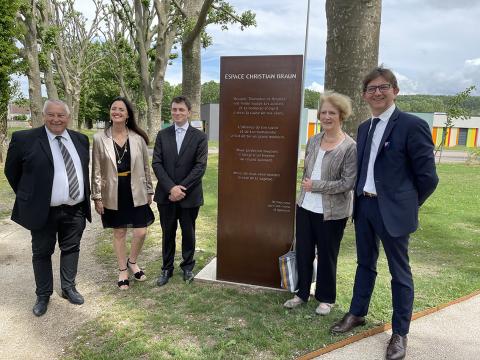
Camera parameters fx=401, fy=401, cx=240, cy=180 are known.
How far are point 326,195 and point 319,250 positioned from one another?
56 cm

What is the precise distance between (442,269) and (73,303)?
14.3 feet

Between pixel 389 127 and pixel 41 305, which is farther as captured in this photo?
pixel 41 305

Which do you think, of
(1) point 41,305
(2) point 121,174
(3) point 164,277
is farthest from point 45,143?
(3) point 164,277

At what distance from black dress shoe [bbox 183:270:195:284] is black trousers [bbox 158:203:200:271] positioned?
0.04 m

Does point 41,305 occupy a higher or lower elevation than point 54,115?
lower

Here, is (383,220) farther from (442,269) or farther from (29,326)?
(29,326)

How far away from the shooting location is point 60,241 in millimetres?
3961

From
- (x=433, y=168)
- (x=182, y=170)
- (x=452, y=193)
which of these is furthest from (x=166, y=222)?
(x=452, y=193)

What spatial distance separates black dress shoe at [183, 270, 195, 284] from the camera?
4.50 meters

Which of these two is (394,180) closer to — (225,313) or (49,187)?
(225,313)

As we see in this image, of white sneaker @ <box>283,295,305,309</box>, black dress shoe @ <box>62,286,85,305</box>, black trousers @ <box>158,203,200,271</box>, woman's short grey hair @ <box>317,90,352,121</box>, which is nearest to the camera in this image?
woman's short grey hair @ <box>317,90,352,121</box>

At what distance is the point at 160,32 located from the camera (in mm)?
14133

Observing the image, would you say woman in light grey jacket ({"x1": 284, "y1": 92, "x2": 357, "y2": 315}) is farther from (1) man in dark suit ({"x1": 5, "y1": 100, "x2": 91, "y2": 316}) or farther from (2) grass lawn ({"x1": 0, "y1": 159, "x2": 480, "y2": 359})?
(1) man in dark suit ({"x1": 5, "y1": 100, "x2": 91, "y2": 316})

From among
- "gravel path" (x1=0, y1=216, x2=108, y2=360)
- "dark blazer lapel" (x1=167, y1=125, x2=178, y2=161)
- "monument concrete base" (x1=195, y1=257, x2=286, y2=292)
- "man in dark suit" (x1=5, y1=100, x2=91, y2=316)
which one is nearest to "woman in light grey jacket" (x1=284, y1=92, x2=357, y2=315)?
"monument concrete base" (x1=195, y1=257, x2=286, y2=292)
